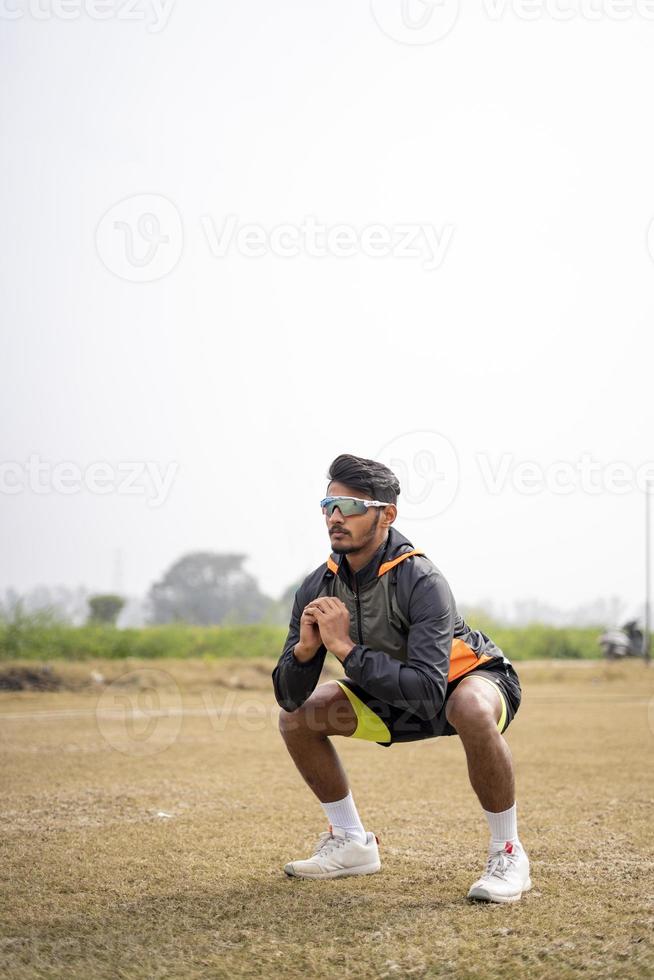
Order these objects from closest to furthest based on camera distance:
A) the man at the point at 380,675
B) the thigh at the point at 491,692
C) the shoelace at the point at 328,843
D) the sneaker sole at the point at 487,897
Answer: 1. the sneaker sole at the point at 487,897
2. the man at the point at 380,675
3. the thigh at the point at 491,692
4. the shoelace at the point at 328,843

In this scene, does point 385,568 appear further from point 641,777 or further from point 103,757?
point 103,757

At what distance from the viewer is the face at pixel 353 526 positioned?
4.33 meters

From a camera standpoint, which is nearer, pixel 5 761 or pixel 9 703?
pixel 5 761

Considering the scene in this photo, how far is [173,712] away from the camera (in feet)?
A: 45.9

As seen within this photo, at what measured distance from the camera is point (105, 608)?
3228 centimetres

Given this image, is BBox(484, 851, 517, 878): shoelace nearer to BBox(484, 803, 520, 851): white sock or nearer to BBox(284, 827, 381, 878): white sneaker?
BBox(484, 803, 520, 851): white sock

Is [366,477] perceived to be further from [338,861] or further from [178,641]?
[178,641]

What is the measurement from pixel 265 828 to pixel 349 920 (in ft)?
6.10

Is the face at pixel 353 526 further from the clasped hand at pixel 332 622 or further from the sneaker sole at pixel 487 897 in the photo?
the sneaker sole at pixel 487 897

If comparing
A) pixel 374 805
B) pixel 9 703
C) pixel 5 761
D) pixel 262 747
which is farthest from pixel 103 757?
pixel 9 703

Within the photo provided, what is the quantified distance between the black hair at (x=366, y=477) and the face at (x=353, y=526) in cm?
3

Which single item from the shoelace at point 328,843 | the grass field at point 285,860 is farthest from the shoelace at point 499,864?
the shoelace at point 328,843

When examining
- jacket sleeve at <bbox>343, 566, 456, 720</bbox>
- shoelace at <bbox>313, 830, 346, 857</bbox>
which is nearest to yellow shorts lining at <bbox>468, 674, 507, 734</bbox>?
jacket sleeve at <bbox>343, 566, 456, 720</bbox>

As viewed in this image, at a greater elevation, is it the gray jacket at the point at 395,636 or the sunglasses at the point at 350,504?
the sunglasses at the point at 350,504
